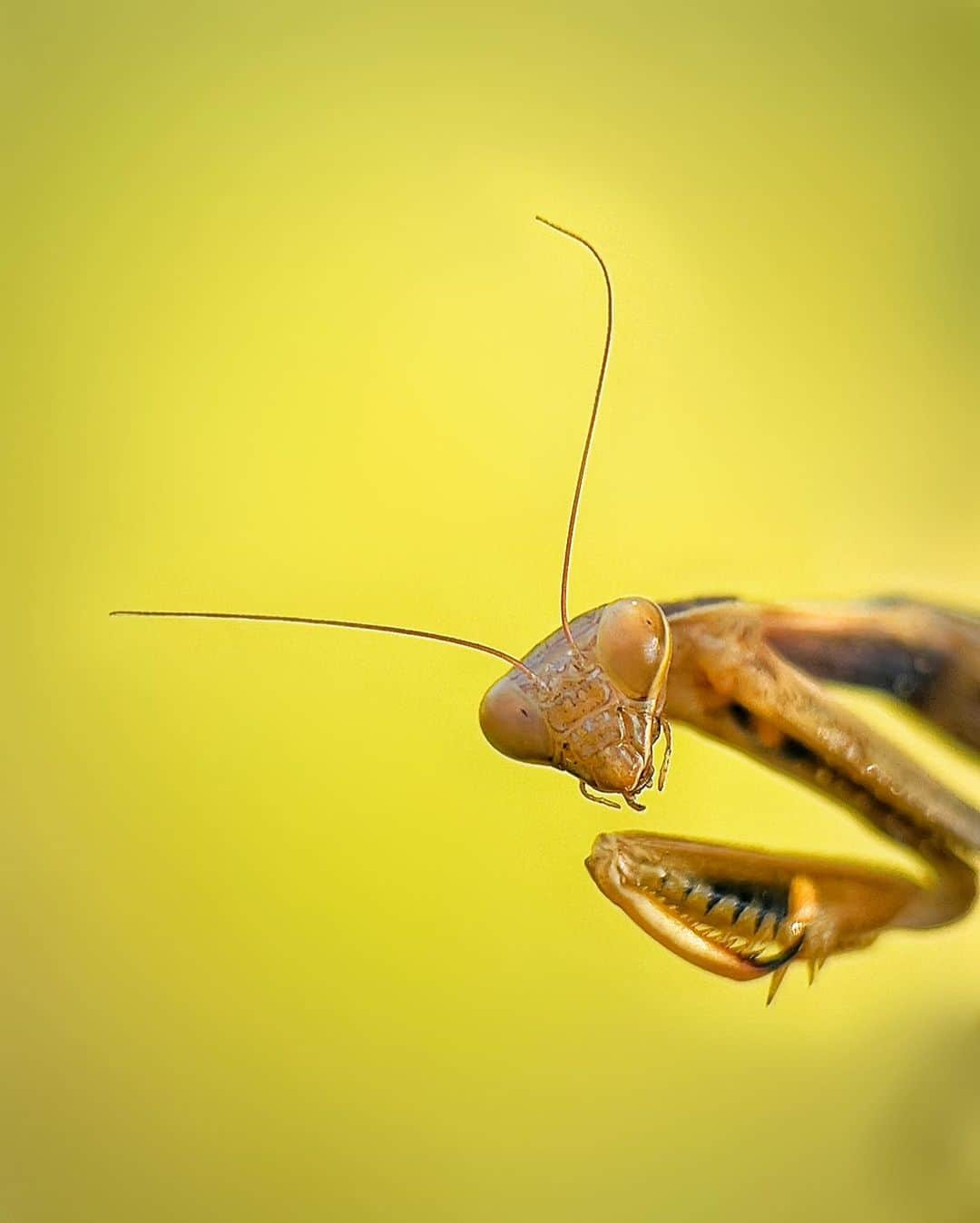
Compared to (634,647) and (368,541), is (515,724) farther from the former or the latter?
(368,541)

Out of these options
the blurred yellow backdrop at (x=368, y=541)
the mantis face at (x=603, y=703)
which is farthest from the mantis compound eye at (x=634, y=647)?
the blurred yellow backdrop at (x=368, y=541)

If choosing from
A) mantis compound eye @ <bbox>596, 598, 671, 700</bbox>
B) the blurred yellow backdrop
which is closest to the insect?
mantis compound eye @ <bbox>596, 598, 671, 700</bbox>

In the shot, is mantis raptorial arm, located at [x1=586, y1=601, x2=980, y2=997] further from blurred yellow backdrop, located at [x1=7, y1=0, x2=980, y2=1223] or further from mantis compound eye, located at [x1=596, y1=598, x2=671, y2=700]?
blurred yellow backdrop, located at [x1=7, y1=0, x2=980, y2=1223]

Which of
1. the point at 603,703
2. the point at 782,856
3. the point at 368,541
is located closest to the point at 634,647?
the point at 603,703

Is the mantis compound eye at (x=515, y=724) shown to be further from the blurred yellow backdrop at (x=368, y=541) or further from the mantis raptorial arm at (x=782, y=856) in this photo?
the blurred yellow backdrop at (x=368, y=541)

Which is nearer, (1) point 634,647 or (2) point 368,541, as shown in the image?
(1) point 634,647

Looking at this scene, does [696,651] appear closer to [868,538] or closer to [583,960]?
[583,960]
